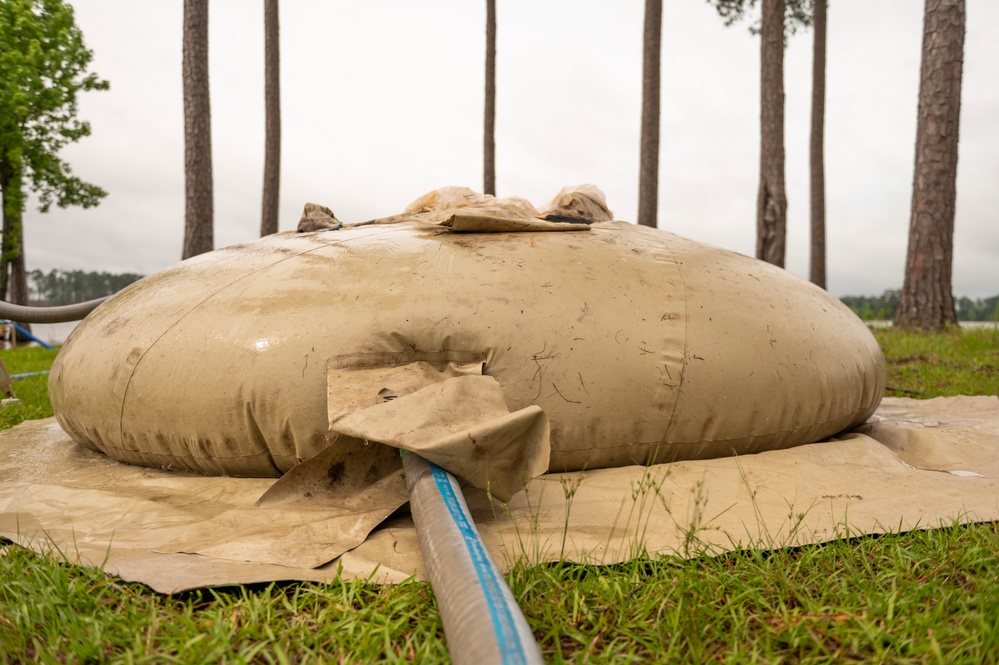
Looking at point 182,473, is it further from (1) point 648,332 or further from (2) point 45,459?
(1) point 648,332

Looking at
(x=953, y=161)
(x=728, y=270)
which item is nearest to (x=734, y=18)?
(x=953, y=161)

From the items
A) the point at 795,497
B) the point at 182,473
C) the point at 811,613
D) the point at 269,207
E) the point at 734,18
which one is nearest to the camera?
the point at 811,613

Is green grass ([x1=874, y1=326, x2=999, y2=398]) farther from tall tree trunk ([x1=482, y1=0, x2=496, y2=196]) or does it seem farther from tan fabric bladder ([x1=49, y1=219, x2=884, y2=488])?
tall tree trunk ([x1=482, y1=0, x2=496, y2=196])

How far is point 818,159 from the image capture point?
10898 millimetres

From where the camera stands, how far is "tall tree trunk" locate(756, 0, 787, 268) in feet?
24.1

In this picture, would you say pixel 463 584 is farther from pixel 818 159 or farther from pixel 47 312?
pixel 818 159

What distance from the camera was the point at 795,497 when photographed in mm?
1868

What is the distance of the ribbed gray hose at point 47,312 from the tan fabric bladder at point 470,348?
1075 millimetres

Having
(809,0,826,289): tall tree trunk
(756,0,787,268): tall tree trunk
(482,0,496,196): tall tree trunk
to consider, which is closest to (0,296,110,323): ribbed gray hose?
(756,0,787,268): tall tree trunk

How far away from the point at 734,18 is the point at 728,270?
995 centimetres

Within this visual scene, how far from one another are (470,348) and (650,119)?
311 inches

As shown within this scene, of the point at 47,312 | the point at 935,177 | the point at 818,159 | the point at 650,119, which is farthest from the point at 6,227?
the point at 935,177

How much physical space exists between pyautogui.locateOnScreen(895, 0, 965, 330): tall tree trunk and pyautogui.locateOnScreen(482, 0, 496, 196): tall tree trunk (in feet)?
20.8

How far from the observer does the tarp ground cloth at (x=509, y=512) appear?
1.48 meters
